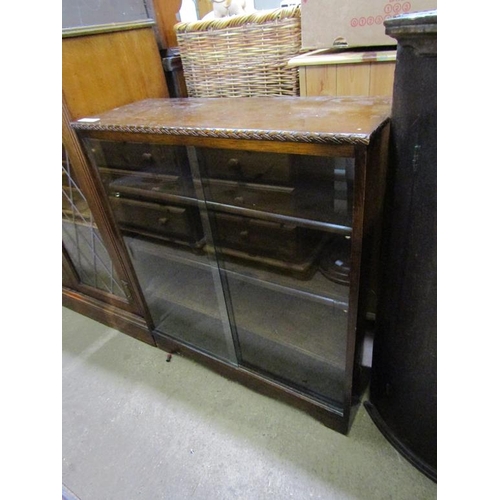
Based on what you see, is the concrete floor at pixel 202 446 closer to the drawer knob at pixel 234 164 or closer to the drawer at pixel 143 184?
the drawer at pixel 143 184

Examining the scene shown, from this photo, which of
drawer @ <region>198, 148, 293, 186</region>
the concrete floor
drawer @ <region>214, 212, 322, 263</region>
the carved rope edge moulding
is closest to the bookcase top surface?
the carved rope edge moulding

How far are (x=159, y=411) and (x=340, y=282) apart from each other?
2.73ft

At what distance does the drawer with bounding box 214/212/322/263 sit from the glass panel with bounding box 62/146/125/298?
60 cm

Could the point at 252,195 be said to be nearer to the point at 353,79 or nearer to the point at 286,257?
the point at 286,257

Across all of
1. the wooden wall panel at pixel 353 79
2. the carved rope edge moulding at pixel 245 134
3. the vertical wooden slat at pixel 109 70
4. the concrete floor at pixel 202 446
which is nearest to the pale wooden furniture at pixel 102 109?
the vertical wooden slat at pixel 109 70

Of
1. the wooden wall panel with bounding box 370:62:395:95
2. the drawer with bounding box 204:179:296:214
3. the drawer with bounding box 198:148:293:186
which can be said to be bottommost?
the drawer with bounding box 204:179:296:214

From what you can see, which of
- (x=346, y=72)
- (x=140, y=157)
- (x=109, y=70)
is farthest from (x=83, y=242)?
(x=346, y=72)

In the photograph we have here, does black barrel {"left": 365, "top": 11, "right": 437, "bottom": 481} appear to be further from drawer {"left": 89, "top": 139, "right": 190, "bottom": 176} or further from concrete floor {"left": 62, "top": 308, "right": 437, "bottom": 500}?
drawer {"left": 89, "top": 139, "right": 190, "bottom": 176}

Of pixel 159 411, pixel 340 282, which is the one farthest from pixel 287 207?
pixel 159 411

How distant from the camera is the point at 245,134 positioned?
725mm

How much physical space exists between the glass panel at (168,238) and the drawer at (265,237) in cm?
7

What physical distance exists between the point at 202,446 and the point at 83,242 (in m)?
0.97

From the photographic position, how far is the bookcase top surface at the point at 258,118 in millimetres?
652

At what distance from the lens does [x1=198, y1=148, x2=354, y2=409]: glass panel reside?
89cm
